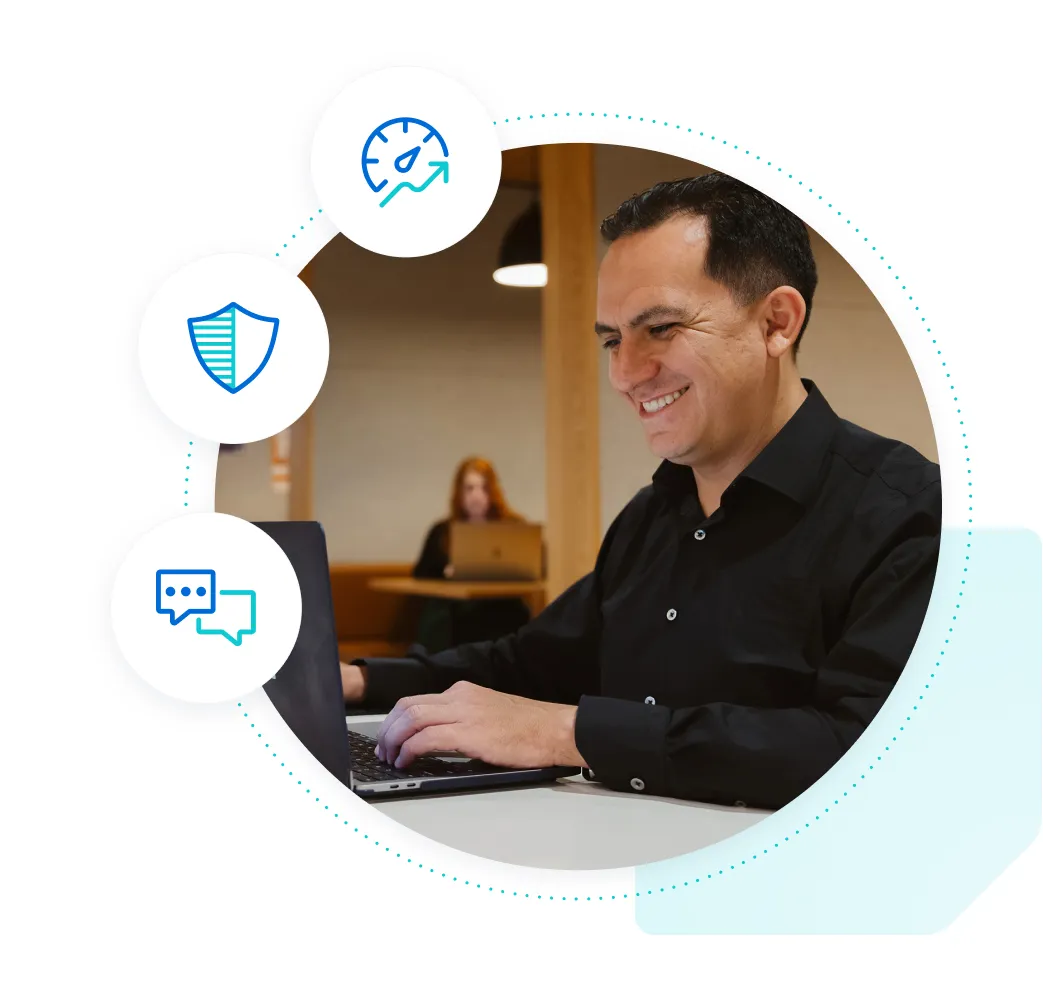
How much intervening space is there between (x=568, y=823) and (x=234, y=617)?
15.3 inches

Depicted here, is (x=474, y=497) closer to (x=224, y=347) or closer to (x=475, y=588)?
(x=475, y=588)

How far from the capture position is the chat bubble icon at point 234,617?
1084mm

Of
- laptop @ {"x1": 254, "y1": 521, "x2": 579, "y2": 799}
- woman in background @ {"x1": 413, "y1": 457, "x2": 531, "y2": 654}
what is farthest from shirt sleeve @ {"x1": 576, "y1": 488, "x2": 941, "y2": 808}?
woman in background @ {"x1": 413, "y1": 457, "x2": 531, "y2": 654}

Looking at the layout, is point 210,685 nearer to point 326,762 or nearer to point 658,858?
point 326,762

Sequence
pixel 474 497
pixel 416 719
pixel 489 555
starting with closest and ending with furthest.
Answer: pixel 416 719, pixel 489 555, pixel 474 497

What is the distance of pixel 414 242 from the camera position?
3.60ft

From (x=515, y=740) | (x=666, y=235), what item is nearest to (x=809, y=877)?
(x=515, y=740)

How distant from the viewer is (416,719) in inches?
45.8

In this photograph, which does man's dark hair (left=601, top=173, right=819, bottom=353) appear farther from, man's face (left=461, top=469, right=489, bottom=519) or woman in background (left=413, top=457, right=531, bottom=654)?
man's face (left=461, top=469, right=489, bottom=519)

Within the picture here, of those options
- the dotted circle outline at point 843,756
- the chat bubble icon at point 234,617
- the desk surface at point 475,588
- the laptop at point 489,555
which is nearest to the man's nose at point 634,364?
the dotted circle outline at point 843,756

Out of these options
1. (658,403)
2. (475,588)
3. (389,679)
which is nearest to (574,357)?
(475,588)

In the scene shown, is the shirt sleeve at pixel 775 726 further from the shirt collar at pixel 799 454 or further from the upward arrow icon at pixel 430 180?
the upward arrow icon at pixel 430 180

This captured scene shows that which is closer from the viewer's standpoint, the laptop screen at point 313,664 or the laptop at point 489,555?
the laptop screen at point 313,664

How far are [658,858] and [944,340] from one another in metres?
0.63
